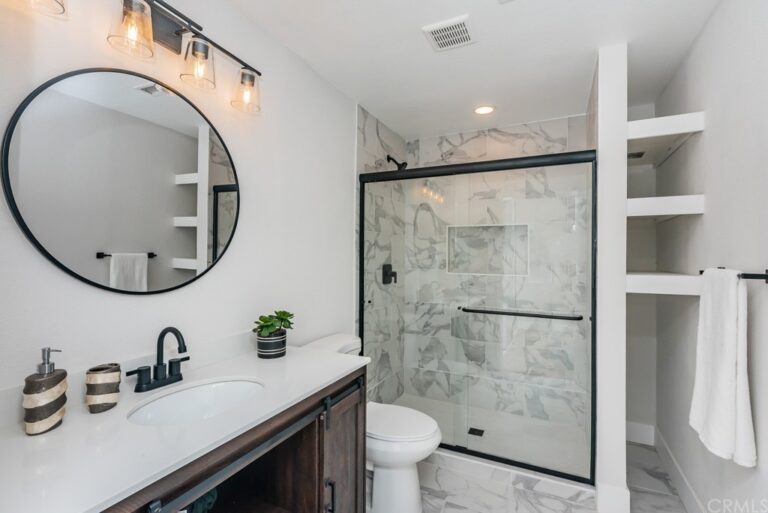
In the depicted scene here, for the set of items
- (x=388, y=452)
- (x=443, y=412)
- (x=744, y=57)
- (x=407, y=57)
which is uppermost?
(x=407, y=57)

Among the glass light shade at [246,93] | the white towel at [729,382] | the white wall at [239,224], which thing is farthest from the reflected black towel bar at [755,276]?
the glass light shade at [246,93]

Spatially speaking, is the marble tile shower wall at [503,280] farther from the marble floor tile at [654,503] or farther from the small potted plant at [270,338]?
the small potted plant at [270,338]

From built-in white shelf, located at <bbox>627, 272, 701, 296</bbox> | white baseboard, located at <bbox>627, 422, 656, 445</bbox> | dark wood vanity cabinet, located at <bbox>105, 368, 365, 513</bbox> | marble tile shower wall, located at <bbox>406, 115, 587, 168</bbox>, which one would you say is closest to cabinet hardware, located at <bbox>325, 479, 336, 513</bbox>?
dark wood vanity cabinet, located at <bbox>105, 368, 365, 513</bbox>

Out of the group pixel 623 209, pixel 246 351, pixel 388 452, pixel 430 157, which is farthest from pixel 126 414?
pixel 430 157

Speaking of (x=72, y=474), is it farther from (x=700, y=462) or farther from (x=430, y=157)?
(x=430, y=157)

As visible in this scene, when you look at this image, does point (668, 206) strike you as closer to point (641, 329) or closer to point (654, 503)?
point (641, 329)

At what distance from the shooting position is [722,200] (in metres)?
1.63

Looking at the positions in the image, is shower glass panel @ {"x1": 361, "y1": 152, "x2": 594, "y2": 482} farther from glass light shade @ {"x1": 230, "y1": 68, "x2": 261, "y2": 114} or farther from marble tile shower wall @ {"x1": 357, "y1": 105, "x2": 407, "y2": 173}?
glass light shade @ {"x1": 230, "y1": 68, "x2": 261, "y2": 114}

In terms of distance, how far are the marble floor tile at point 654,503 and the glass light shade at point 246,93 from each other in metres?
2.86

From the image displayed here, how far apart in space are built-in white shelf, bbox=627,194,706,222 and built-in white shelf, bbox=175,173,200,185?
6.99ft

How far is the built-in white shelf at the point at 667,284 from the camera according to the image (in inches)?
72.2

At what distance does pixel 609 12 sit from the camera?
5.59 feet

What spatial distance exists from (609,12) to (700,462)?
223 cm

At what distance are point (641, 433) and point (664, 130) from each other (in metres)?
2.19
